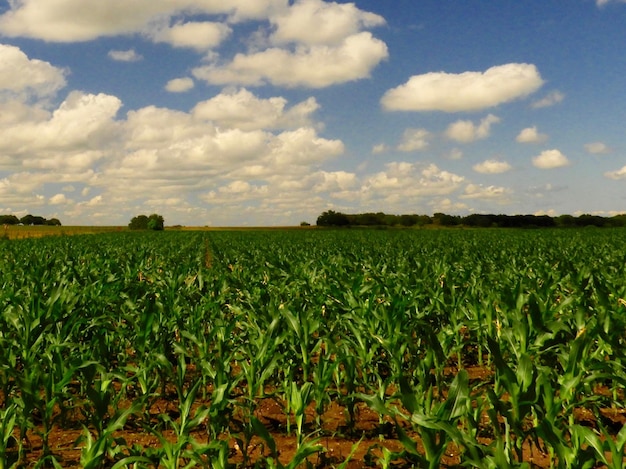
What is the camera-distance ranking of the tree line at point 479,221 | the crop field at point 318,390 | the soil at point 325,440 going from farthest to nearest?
the tree line at point 479,221 → the soil at point 325,440 → the crop field at point 318,390

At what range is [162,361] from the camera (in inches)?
183

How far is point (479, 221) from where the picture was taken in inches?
3939

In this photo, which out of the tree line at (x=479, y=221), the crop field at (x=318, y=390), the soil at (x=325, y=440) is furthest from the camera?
the tree line at (x=479, y=221)

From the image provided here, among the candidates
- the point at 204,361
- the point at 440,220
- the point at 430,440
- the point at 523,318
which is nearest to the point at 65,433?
the point at 204,361

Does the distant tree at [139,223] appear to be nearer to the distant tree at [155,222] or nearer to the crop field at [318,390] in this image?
the distant tree at [155,222]

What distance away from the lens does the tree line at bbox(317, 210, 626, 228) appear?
9888 centimetres

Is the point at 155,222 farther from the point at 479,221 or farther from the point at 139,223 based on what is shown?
the point at 479,221

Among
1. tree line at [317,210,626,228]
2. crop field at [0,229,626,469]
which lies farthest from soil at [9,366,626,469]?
tree line at [317,210,626,228]

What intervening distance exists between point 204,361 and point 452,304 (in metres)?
3.77

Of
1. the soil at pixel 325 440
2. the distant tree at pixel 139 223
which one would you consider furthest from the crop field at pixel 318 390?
the distant tree at pixel 139 223

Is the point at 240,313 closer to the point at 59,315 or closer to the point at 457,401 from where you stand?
the point at 59,315

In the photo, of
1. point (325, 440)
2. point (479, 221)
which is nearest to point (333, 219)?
point (479, 221)

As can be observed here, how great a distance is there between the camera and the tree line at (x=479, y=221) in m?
98.9

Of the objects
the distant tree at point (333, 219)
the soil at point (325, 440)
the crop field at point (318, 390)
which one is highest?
the distant tree at point (333, 219)
